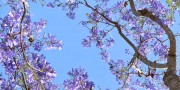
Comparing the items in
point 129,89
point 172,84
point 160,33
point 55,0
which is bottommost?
point 172,84

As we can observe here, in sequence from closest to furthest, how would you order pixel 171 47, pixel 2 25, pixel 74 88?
pixel 2 25
pixel 74 88
pixel 171 47

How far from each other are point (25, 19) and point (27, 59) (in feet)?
3.31

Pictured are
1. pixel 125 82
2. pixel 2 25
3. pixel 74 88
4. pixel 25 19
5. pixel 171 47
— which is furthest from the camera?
pixel 125 82

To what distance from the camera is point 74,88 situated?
7.27 m

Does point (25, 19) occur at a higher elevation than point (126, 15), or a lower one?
lower

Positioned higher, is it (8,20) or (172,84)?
(8,20)

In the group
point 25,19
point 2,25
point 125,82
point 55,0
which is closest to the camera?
point 2,25

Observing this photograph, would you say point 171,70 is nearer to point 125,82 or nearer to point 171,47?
point 171,47

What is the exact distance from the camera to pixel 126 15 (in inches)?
483

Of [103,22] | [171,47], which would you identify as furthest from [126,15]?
[171,47]

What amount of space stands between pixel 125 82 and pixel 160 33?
2.09 meters

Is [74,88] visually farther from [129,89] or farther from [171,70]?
[129,89]

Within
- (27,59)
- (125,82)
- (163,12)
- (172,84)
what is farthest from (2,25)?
(163,12)

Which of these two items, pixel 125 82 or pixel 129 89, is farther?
pixel 129 89
